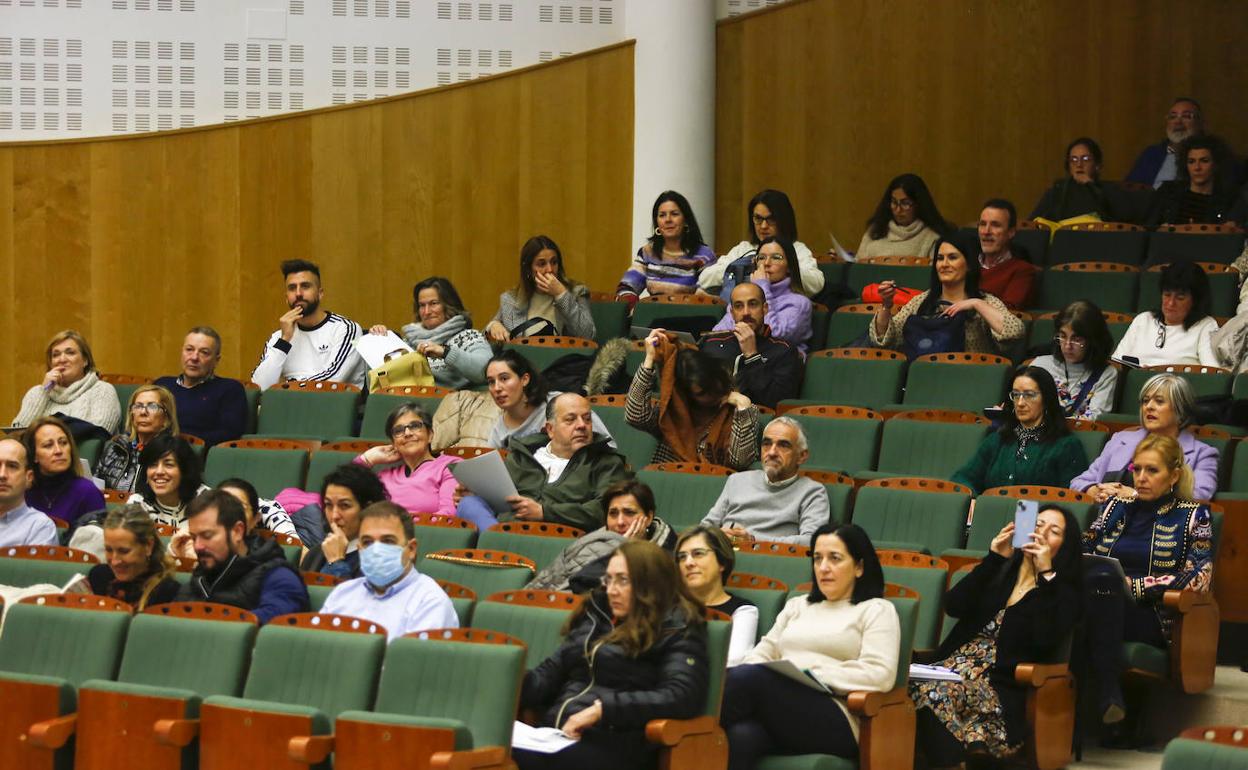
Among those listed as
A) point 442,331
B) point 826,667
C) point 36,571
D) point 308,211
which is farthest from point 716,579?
point 308,211

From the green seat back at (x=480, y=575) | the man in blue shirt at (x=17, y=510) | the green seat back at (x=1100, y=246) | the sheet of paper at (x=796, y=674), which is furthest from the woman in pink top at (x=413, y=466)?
the green seat back at (x=1100, y=246)

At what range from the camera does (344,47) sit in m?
7.57

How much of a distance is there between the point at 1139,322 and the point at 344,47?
3549 mm

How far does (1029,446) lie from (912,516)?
0.47 m

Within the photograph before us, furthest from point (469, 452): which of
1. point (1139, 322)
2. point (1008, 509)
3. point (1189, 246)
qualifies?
point (1189, 246)

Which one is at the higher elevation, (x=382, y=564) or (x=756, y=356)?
(x=756, y=356)

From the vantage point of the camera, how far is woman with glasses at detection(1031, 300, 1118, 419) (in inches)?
200

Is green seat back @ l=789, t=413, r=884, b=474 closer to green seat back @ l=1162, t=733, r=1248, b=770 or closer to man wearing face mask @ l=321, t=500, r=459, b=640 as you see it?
man wearing face mask @ l=321, t=500, r=459, b=640

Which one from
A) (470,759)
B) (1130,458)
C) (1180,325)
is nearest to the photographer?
(470,759)

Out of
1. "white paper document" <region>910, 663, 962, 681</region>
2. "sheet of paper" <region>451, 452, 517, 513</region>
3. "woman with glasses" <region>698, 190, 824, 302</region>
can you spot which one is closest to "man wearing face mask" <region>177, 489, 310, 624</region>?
"sheet of paper" <region>451, 452, 517, 513</region>

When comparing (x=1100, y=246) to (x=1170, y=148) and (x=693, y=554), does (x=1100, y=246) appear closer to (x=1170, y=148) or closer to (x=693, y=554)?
(x=1170, y=148)

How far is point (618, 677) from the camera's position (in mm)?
3416

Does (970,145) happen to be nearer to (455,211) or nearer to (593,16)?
(593,16)

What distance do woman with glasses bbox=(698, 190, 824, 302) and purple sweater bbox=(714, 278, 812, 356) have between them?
26cm
